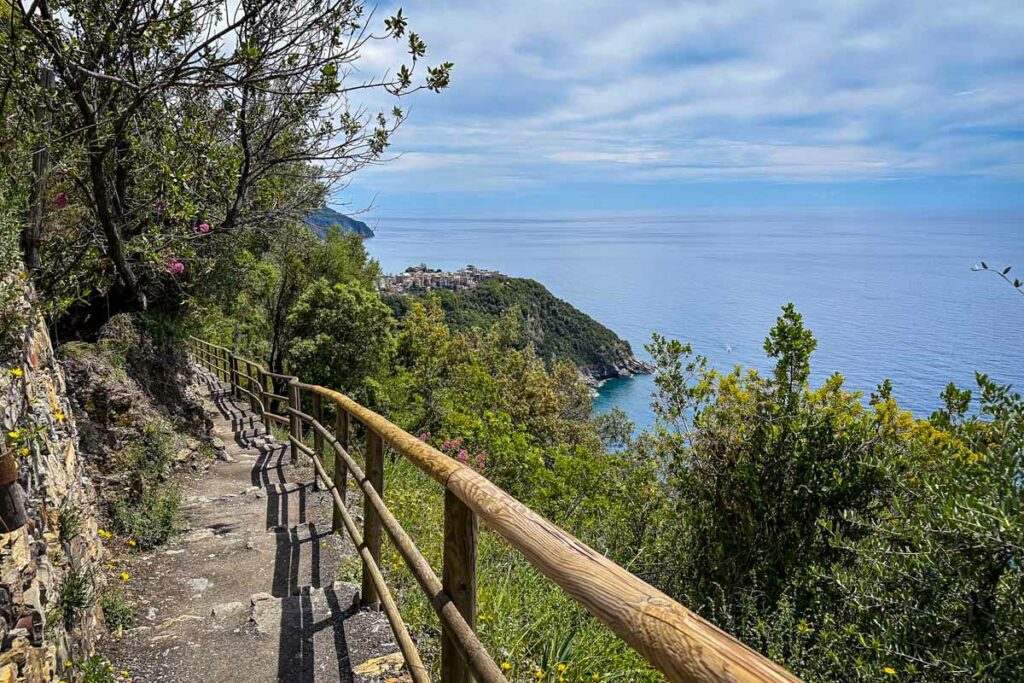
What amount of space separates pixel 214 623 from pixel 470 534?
8.50ft

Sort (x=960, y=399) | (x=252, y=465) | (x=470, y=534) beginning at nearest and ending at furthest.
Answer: (x=470, y=534)
(x=960, y=399)
(x=252, y=465)

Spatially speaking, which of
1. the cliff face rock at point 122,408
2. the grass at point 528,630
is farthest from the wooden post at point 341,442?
the cliff face rock at point 122,408

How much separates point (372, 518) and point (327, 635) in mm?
607

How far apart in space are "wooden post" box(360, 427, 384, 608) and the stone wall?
127 centimetres

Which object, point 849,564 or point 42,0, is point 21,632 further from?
point 849,564

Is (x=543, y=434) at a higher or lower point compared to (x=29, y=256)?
lower

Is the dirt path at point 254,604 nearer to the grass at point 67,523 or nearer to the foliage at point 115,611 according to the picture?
the foliage at point 115,611

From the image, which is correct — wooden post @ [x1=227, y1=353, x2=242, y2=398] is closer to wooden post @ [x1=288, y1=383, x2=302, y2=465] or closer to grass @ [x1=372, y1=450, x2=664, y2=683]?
wooden post @ [x1=288, y1=383, x2=302, y2=465]

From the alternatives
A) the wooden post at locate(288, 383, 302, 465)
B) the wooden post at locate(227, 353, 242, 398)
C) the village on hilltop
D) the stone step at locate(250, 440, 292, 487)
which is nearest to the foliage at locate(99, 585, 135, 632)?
the stone step at locate(250, 440, 292, 487)

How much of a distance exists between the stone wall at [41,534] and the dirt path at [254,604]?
44 cm

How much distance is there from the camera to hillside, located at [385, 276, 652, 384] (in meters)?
69.7

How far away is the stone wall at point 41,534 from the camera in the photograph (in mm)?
2471

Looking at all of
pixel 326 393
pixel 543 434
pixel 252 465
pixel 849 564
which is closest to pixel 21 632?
pixel 326 393

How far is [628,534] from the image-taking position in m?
8.17
